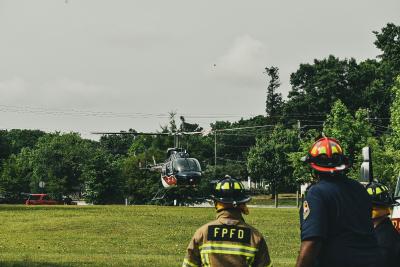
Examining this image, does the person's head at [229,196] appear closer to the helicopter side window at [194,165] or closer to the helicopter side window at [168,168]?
the helicopter side window at [194,165]

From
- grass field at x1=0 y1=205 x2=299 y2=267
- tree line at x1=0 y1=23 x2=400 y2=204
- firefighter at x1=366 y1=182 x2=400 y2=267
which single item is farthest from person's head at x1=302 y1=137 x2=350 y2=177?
tree line at x1=0 y1=23 x2=400 y2=204

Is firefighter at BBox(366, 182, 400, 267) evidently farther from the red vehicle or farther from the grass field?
the red vehicle

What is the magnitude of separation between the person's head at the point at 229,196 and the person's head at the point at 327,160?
2.50 ft

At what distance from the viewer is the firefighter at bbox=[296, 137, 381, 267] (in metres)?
6.29

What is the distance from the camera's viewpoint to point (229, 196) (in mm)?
7141

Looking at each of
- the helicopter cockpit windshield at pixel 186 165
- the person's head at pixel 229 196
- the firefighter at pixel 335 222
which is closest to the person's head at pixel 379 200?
the person's head at pixel 229 196

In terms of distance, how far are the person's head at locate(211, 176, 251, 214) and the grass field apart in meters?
13.3

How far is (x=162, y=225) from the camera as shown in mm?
38812

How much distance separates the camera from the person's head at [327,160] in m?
6.55

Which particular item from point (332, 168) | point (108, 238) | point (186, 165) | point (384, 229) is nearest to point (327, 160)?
point (332, 168)

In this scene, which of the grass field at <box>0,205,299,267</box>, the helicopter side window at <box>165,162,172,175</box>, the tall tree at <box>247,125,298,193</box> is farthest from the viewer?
the tall tree at <box>247,125,298,193</box>

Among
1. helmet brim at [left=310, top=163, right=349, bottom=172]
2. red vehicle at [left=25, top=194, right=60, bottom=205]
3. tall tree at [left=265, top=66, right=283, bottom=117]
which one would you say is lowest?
red vehicle at [left=25, top=194, right=60, bottom=205]

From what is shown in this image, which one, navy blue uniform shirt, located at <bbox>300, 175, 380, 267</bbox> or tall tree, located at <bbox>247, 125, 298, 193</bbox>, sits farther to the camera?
tall tree, located at <bbox>247, 125, 298, 193</bbox>

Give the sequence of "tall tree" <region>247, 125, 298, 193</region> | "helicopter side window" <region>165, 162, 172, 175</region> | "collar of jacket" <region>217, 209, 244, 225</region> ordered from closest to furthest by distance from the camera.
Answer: "collar of jacket" <region>217, 209, 244, 225</region> → "helicopter side window" <region>165, 162, 172, 175</region> → "tall tree" <region>247, 125, 298, 193</region>
